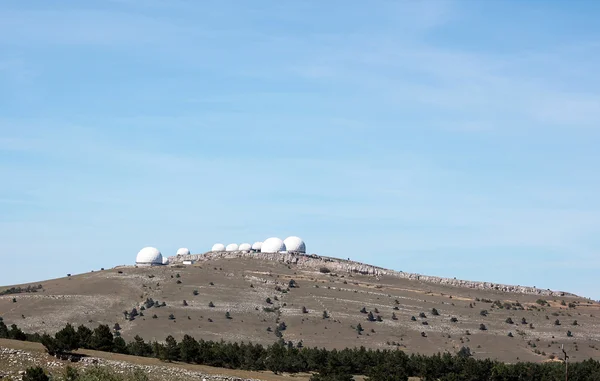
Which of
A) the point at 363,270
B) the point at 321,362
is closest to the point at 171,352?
the point at 321,362

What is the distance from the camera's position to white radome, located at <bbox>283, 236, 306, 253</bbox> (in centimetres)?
17562

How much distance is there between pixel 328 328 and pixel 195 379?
189 ft

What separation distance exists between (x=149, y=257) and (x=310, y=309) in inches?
1675

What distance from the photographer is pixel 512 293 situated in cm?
16600

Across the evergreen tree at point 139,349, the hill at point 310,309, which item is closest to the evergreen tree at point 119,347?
the evergreen tree at point 139,349

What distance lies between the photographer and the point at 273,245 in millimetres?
174125

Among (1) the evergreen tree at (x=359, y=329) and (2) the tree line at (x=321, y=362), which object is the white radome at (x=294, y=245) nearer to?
(1) the evergreen tree at (x=359, y=329)

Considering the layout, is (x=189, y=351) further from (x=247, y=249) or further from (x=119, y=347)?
(x=247, y=249)

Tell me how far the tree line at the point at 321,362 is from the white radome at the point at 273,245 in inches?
3019

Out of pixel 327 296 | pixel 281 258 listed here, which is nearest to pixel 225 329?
pixel 327 296

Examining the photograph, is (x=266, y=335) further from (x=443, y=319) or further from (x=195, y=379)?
(x=195, y=379)

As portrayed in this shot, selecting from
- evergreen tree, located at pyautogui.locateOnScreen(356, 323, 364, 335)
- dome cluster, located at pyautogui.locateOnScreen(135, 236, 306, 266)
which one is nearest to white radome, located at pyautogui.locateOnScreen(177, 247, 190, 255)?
dome cluster, located at pyautogui.locateOnScreen(135, 236, 306, 266)

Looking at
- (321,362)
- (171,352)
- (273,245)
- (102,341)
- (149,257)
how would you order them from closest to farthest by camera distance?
1. (171,352)
2. (102,341)
3. (321,362)
4. (149,257)
5. (273,245)

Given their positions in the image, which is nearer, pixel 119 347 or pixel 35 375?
pixel 35 375
